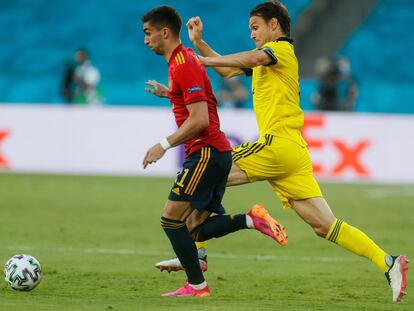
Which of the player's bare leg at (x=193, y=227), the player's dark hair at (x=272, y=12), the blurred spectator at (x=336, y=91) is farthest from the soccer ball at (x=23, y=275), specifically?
the blurred spectator at (x=336, y=91)

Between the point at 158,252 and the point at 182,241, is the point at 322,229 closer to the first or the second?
the point at 182,241

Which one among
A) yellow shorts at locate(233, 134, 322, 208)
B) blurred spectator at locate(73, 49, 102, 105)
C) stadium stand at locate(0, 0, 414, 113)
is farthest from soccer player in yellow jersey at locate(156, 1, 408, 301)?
stadium stand at locate(0, 0, 414, 113)

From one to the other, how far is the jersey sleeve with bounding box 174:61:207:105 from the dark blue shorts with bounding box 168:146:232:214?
49cm

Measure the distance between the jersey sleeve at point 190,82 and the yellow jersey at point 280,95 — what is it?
97 cm

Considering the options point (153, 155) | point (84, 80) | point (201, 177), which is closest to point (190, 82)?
point (153, 155)

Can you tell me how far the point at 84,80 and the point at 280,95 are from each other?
1863 centimetres

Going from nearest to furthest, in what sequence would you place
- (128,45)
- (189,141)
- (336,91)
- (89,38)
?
(189,141) < (336,91) < (128,45) < (89,38)

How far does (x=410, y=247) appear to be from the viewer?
12.2 metres

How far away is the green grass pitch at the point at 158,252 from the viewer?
789 centimetres

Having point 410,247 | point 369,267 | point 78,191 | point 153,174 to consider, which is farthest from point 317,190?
point 153,174

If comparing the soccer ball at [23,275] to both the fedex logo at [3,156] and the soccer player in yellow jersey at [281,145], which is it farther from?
the fedex logo at [3,156]

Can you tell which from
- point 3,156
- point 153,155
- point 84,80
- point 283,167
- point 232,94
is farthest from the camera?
point 84,80

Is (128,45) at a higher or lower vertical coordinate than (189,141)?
higher

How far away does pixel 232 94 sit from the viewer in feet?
85.0
